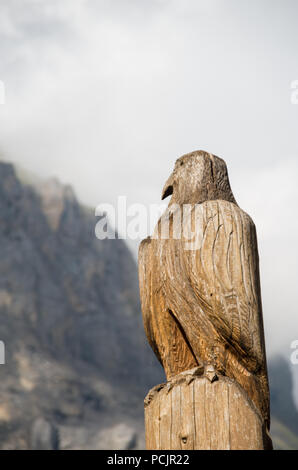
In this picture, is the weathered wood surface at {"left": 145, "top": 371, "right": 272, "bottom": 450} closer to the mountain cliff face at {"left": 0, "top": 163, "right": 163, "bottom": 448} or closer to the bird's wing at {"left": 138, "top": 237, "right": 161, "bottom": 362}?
the bird's wing at {"left": 138, "top": 237, "right": 161, "bottom": 362}

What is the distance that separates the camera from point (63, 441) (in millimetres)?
43438

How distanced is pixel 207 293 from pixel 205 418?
0.97 metres

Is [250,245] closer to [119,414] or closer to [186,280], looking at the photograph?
[186,280]

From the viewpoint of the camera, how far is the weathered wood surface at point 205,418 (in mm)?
3918

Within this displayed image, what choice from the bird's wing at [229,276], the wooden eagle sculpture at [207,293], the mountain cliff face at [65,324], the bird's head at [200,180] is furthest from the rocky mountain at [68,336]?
the bird's wing at [229,276]

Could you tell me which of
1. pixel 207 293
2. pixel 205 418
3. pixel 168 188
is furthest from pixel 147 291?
pixel 205 418

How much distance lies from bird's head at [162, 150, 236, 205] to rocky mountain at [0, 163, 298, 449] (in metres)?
41.3

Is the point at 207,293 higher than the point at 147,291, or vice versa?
the point at 147,291

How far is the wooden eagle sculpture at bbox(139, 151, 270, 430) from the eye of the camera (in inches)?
167

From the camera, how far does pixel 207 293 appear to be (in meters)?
4.34

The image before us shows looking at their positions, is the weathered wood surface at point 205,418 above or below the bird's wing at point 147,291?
below

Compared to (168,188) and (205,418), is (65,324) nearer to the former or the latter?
(168,188)

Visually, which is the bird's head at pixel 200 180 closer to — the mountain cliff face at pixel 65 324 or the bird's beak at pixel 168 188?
the bird's beak at pixel 168 188
